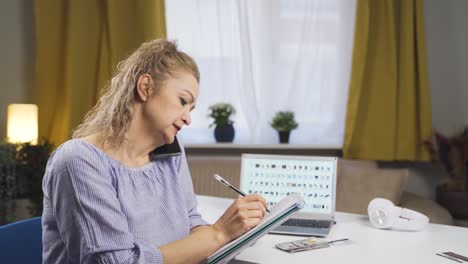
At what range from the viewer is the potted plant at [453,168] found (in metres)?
3.57

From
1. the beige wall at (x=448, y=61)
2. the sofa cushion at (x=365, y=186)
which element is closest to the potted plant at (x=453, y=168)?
the beige wall at (x=448, y=61)

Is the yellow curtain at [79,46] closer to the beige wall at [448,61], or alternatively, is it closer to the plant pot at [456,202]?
the beige wall at [448,61]

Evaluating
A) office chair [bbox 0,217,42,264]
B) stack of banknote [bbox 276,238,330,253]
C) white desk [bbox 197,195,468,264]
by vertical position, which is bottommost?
white desk [bbox 197,195,468,264]

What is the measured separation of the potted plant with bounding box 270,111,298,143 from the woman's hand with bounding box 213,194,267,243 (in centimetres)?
249

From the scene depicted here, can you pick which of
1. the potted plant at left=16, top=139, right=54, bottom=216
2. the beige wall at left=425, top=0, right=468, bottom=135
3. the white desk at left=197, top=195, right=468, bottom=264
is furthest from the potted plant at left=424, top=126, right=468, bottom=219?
the potted plant at left=16, top=139, right=54, bottom=216

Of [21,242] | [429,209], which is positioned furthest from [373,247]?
[429,209]

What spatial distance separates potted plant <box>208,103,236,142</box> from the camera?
3.79m

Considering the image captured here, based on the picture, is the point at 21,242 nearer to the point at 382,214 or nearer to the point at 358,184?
the point at 382,214

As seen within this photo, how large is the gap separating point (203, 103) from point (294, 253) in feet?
8.05

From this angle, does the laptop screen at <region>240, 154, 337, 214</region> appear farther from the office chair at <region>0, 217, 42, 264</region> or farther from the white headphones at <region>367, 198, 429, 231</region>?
the office chair at <region>0, 217, 42, 264</region>

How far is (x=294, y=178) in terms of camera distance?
1871mm

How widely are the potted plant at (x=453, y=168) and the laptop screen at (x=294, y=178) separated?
6.68ft

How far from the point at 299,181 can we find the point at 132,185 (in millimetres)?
711

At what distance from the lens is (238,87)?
387cm
